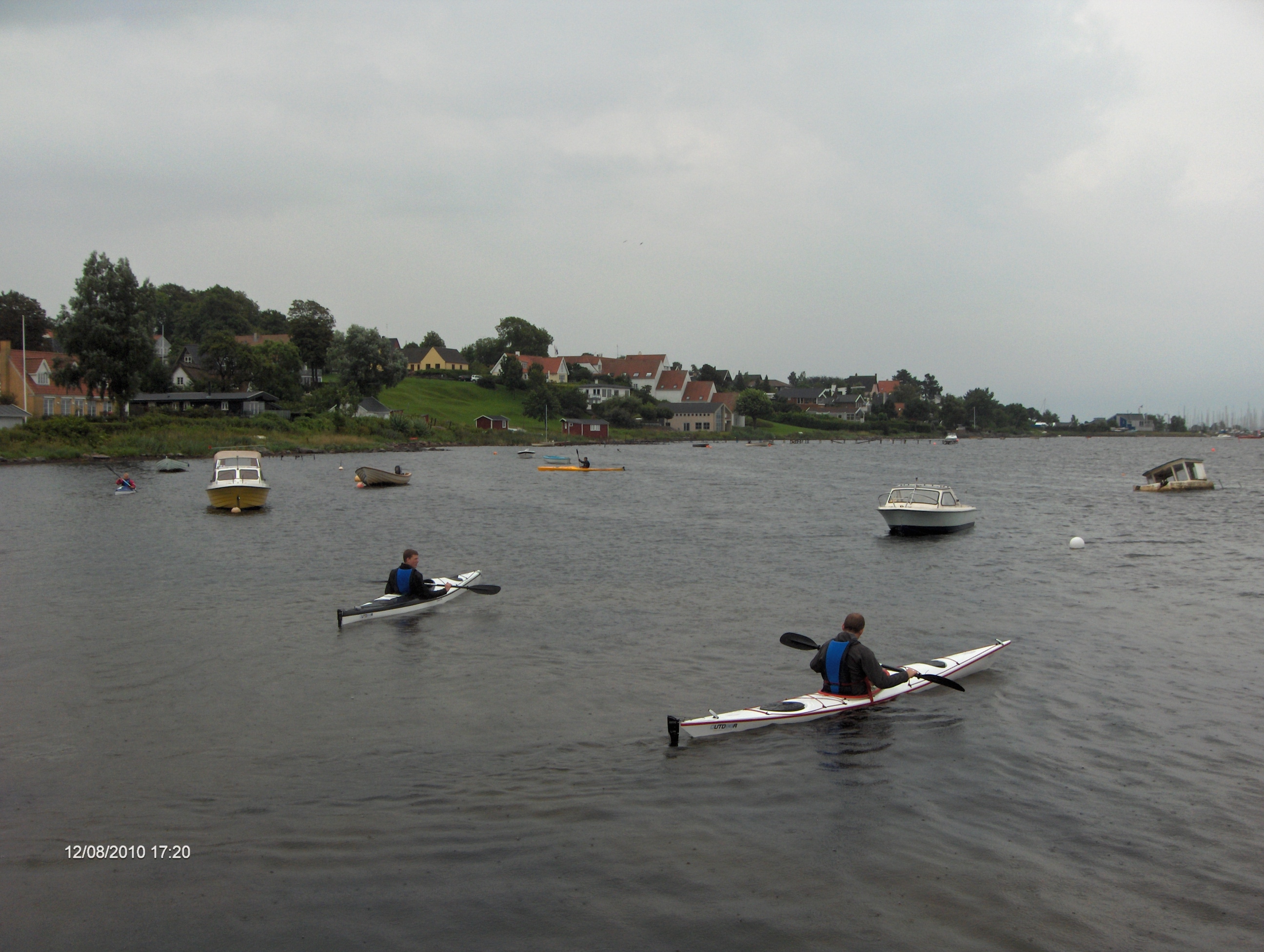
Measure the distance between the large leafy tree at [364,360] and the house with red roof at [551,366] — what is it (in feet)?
117

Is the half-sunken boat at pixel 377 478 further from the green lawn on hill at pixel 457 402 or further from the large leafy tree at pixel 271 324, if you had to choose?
the large leafy tree at pixel 271 324

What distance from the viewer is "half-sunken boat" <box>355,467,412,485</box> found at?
5712 centimetres

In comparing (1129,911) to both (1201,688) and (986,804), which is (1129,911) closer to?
(986,804)

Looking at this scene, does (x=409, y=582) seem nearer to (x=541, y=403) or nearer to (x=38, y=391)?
(x=38, y=391)

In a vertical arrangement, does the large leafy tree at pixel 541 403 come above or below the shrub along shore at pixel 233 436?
above

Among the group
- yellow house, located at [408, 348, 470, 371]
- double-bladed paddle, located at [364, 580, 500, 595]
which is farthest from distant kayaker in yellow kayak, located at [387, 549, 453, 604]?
yellow house, located at [408, 348, 470, 371]

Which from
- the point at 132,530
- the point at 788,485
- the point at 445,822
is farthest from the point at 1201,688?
the point at 788,485

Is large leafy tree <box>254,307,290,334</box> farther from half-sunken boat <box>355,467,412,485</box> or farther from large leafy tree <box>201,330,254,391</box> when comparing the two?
half-sunken boat <box>355,467,412,485</box>

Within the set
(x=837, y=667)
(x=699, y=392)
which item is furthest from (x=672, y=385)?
(x=837, y=667)

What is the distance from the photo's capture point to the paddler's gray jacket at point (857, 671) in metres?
13.6

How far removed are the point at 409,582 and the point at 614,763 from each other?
9624 millimetres

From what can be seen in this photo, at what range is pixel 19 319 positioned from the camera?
112875 mm

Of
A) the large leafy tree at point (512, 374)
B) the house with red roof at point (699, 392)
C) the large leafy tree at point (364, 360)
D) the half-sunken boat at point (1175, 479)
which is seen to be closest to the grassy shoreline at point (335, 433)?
the large leafy tree at point (512, 374)

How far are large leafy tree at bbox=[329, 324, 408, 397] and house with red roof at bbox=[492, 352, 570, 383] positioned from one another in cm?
3570
